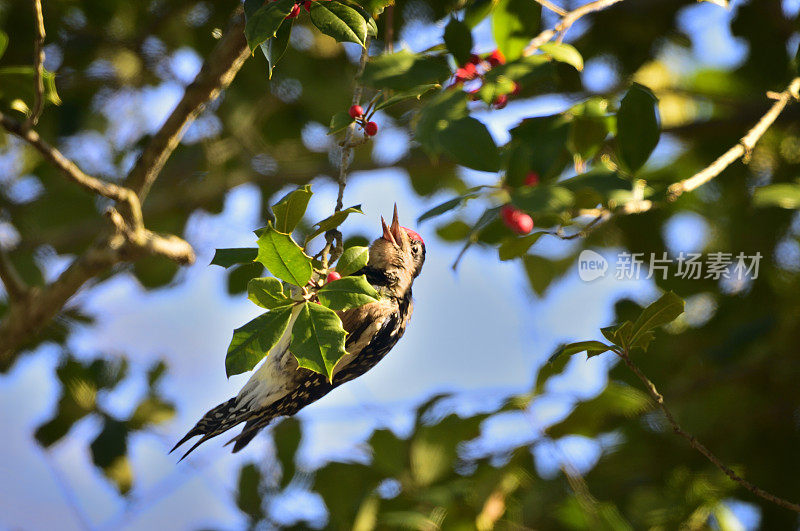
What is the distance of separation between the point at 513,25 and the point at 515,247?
49 centimetres

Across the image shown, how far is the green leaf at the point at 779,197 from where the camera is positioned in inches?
62.4

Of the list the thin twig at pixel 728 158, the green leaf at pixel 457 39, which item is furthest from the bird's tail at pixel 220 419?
the thin twig at pixel 728 158

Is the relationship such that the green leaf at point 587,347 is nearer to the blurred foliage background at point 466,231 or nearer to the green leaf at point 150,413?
the blurred foliage background at point 466,231

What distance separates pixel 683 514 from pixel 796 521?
36.5 inches

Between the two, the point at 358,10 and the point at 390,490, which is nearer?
the point at 358,10

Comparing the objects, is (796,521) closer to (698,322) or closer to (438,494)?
(698,322)

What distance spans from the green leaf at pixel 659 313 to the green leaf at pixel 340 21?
0.70 metres

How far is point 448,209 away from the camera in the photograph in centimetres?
144

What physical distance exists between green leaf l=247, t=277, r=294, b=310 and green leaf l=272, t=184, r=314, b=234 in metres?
0.14

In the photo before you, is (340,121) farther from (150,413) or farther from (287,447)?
(150,413)

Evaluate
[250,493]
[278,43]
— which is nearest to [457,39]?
[278,43]

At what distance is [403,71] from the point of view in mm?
1376

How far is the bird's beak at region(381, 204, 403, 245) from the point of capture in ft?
7.22

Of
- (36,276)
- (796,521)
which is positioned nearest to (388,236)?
(36,276)
